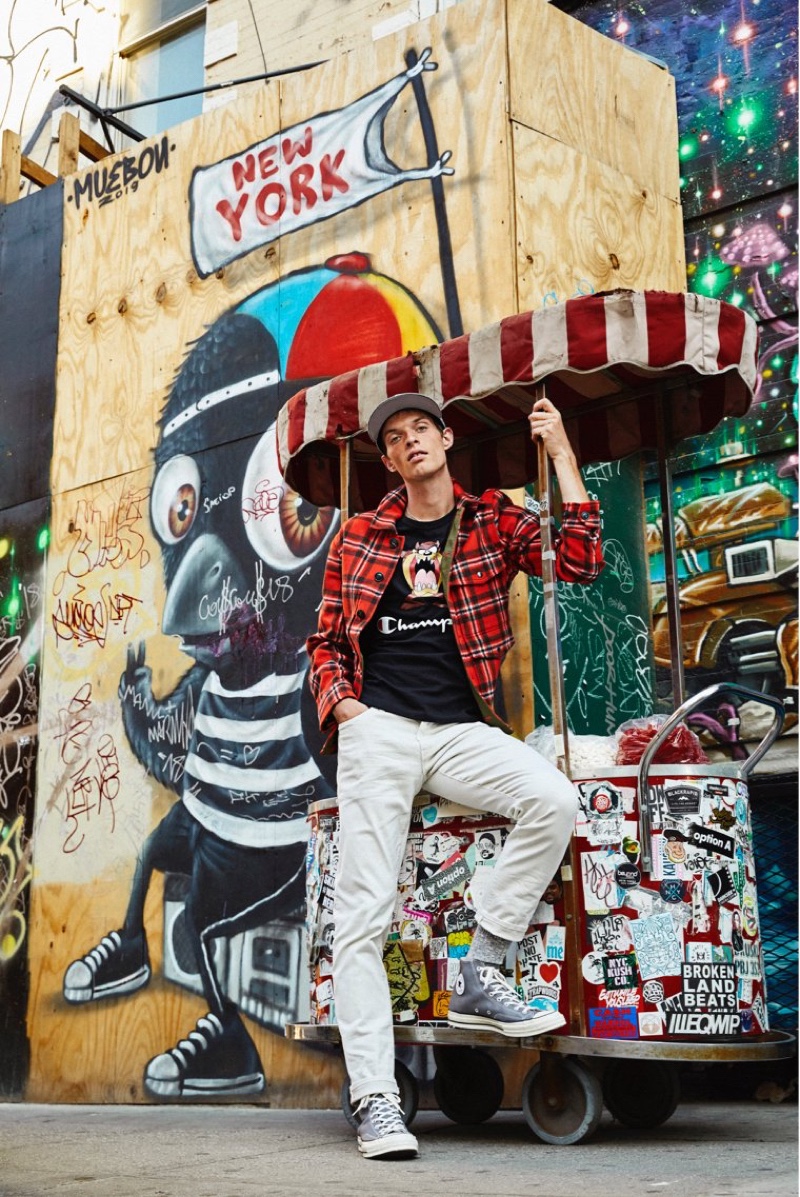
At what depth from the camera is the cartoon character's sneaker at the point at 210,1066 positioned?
684cm

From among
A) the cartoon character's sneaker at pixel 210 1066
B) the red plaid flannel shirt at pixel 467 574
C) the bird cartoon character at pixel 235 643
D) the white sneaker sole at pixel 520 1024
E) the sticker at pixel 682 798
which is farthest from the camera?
the bird cartoon character at pixel 235 643

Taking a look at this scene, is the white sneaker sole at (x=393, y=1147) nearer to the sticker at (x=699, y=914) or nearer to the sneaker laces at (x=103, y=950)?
the sticker at (x=699, y=914)

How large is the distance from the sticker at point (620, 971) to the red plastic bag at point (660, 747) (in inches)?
28.2

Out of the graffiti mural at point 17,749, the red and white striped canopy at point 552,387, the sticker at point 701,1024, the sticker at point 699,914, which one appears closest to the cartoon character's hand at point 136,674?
the graffiti mural at point 17,749

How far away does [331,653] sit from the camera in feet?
16.4

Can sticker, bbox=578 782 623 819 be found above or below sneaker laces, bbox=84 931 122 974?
above

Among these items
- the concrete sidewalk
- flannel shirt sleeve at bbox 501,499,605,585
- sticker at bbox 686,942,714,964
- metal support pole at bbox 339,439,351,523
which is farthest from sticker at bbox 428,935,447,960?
metal support pole at bbox 339,439,351,523

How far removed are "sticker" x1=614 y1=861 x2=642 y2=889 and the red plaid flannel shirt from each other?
0.66m

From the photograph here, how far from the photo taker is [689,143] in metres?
7.82

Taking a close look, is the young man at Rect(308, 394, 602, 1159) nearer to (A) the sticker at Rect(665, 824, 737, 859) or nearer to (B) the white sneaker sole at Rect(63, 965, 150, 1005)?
(A) the sticker at Rect(665, 824, 737, 859)

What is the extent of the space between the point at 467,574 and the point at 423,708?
0.49 m

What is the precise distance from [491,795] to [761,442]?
3.34 m

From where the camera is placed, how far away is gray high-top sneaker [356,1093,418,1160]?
4277mm

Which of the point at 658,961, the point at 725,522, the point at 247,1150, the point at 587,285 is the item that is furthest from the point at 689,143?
the point at 247,1150
